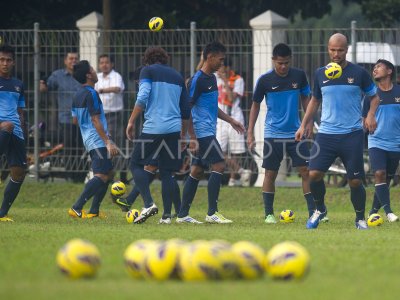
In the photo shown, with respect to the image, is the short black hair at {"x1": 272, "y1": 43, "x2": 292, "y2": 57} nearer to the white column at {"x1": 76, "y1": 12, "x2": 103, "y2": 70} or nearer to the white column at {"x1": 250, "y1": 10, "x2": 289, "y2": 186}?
the white column at {"x1": 250, "y1": 10, "x2": 289, "y2": 186}

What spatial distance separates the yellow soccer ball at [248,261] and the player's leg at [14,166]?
26.8 feet

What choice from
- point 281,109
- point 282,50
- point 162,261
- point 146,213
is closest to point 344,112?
point 282,50

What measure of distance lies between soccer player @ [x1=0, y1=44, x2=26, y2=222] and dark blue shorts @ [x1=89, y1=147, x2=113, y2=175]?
99 centimetres

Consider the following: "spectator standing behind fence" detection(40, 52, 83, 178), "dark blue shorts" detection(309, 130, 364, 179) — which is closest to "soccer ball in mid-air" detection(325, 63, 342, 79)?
"dark blue shorts" detection(309, 130, 364, 179)

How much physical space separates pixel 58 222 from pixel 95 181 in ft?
2.87

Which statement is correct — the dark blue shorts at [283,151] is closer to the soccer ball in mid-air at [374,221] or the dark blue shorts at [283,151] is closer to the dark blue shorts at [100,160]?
the soccer ball in mid-air at [374,221]

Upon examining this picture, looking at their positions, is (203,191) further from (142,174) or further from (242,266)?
(242,266)

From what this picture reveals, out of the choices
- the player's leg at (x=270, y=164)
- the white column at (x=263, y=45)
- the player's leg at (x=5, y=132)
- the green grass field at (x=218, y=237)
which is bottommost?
the green grass field at (x=218, y=237)

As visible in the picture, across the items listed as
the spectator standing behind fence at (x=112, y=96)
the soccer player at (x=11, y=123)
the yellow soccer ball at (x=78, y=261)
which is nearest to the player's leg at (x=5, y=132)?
the soccer player at (x=11, y=123)

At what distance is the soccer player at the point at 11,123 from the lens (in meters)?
17.4

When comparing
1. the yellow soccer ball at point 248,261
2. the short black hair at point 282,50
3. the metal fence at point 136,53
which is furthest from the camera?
the metal fence at point 136,53

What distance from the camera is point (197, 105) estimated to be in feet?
56.9

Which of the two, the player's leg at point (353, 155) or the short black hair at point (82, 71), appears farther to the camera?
the short black hair at point (82, 71)

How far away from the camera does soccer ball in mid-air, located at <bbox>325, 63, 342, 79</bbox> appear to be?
15.4m
